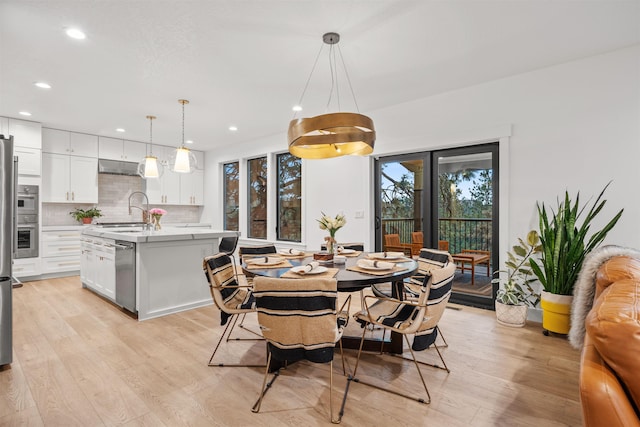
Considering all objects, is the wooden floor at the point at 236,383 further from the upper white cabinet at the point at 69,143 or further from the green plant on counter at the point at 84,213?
the upper white cabinet at the point at 69,143

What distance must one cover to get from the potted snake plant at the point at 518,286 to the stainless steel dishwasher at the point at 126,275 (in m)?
3.87

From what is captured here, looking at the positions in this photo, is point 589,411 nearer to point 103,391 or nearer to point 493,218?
point 103,391

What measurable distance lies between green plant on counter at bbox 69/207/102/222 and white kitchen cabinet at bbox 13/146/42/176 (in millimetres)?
988

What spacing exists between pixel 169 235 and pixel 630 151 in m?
4.58

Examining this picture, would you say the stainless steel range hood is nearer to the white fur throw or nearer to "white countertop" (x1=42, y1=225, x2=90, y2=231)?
"white countertop" (x1=42, y1=225, x2=90, y2=231)

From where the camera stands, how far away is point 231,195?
7.39 m

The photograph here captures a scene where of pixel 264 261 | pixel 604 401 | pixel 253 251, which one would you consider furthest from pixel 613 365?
pixel 253 251

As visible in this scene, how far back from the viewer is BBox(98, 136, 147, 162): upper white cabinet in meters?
6.30

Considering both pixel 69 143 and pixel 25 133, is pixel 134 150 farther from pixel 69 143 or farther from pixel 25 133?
pixel 25 133

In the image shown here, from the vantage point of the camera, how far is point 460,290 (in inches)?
165

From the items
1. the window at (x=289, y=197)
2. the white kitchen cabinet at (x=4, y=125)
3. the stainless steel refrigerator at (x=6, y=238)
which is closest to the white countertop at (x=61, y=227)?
the white kitchen cabinet at (x=4, y=125)

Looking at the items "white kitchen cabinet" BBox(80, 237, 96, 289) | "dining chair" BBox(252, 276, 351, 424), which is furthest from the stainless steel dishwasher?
"dining chair" BBox(252, 276, 351, 424)

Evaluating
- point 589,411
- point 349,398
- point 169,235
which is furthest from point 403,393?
→ point 169,235

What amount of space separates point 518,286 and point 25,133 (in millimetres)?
7313
